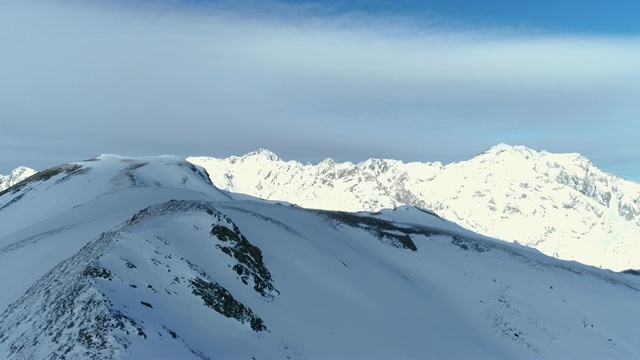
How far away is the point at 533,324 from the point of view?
4078 centimetres

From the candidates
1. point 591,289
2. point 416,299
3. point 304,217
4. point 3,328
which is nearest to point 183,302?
point 3,328

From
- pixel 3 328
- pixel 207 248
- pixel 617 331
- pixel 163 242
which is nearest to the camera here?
Answer: pixel 3 328

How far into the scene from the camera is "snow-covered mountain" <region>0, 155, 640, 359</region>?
51.0 feet

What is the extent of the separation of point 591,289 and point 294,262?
1578 inches

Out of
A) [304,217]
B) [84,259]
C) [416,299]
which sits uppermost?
[84,259]

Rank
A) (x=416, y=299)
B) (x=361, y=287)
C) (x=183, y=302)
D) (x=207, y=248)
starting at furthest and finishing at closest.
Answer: (x=416, y=299)
(x=361, y=287)
(x=207, y=248)
(x=183, y=302)

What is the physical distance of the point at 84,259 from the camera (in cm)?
1902

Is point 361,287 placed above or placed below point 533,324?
above

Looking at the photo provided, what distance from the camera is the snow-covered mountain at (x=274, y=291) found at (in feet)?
51.0

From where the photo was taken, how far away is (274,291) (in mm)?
25953

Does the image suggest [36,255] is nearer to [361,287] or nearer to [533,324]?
[361,287]

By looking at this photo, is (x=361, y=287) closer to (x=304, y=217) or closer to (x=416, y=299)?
(x=416, y=299)

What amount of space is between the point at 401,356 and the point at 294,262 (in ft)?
31.1

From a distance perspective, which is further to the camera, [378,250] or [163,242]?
[378,250]
